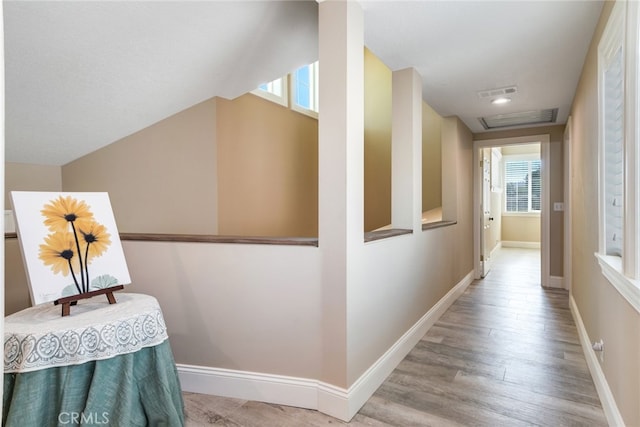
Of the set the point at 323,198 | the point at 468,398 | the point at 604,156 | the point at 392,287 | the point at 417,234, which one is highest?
the point at 604,156

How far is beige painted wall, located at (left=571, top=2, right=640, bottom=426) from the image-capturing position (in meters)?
1.51

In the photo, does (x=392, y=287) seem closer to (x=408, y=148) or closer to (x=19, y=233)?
(x=408, y=148)

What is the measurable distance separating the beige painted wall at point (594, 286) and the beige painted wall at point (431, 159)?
1799mm

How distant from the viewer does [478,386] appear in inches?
89.0

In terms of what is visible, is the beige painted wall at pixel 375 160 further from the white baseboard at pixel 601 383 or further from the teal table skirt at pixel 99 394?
the teal table skirt at pixel 99 394

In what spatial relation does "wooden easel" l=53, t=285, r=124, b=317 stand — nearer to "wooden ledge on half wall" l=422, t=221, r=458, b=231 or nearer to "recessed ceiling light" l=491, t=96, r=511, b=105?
"wooden ledge on half wall" l=422, t=221, r=458, b=231

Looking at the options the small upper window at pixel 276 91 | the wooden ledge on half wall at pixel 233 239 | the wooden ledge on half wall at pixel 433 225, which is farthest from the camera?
the small upper window at pixel 276 91

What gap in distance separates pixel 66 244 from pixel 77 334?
407 mm

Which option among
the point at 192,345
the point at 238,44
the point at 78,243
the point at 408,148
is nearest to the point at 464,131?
the point at 408,148

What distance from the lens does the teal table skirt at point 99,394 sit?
1288 mm

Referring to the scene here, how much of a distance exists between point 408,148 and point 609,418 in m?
2.05

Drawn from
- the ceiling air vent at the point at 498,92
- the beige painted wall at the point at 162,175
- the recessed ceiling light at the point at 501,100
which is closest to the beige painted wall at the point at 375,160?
the recessed ceiling light at the point at 501,100

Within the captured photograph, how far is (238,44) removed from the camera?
2.55 meters

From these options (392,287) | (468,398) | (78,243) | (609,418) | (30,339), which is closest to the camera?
(30,339)
